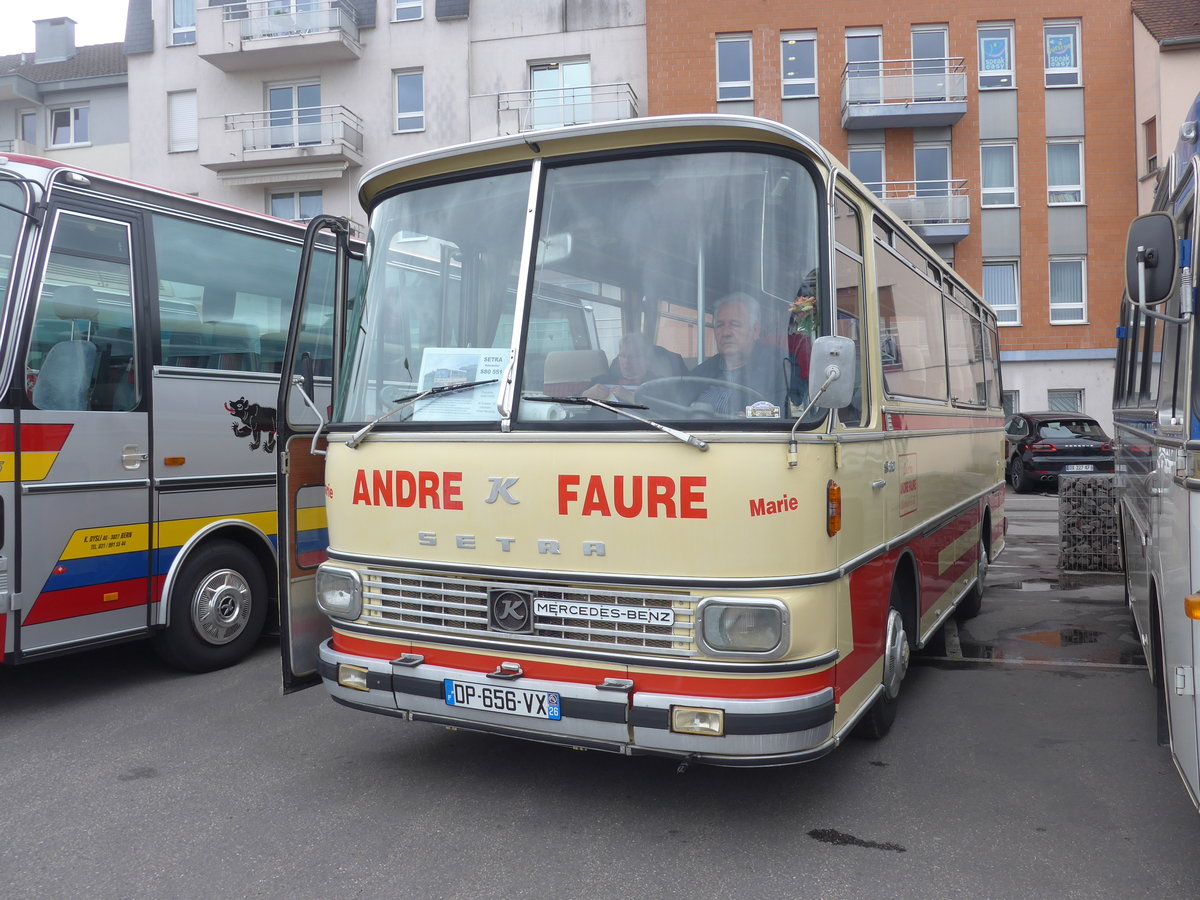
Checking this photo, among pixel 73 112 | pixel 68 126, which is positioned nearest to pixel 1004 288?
pixel 73 112

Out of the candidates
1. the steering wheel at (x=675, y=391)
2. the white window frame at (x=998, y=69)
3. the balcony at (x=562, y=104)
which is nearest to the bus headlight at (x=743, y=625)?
the steering wheel at (x=675, y=391)

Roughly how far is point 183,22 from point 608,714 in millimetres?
34396

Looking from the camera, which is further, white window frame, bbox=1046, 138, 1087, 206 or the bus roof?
white window frame, bbox=1046, 138, 1087, 206

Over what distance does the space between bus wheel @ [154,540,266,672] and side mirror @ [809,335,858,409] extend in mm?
4760

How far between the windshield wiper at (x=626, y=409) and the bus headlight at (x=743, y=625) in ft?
1.94

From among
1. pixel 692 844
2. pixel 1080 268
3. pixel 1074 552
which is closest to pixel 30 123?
pixel 1080 268

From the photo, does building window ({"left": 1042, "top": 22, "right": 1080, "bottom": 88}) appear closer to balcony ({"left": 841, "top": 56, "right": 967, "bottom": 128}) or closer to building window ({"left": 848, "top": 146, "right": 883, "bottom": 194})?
balcony ({"left": 841, "top": 56, "right": 967, "bottom": 128})

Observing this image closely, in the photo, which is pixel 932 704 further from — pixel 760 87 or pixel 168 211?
pixel 760 87

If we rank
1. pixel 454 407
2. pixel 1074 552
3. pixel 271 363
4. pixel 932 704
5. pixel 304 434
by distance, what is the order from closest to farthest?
pixel 454 407, pixel 304 434, pixel 932 704, pixel 271 363, pixel 1074 552

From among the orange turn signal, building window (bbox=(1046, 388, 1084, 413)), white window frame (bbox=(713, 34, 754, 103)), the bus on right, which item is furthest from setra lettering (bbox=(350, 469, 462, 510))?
building window (bbox=(1046, 388, 1084, 413))

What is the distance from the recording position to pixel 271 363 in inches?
307

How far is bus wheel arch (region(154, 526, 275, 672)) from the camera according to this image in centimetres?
686

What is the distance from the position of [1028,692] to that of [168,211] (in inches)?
250

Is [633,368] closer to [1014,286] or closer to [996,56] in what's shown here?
[1014,286]
